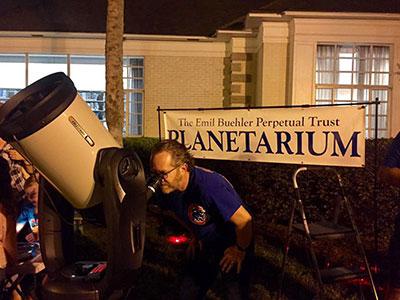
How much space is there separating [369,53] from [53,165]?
38.9ft

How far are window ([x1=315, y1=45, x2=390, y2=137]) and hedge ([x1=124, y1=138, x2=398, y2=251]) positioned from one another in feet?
19.9

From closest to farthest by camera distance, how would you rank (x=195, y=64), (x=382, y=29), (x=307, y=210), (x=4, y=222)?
(x=4, y=222) < (x=307, y=210) < (x=382, y=29) < (x=195, y=64)

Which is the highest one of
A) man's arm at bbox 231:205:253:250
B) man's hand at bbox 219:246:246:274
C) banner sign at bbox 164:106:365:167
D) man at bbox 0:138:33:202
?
banner sign at bbox 164:106:365:167

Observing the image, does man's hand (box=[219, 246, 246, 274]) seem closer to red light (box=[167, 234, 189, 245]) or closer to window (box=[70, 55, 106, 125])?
red light (box=[167, 234, 189, 245])

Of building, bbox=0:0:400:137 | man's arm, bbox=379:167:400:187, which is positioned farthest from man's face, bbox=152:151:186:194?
building, bbox=0:0:400:137

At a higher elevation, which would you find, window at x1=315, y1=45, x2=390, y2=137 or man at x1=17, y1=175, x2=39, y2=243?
window at x1=315, y1=45, x2=390, y2=137

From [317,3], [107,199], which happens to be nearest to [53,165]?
[107,199]

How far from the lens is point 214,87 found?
46.6 feet

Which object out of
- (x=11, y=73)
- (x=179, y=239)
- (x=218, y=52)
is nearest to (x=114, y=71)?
(x=179, y=239)

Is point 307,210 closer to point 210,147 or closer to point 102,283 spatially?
point 210,147

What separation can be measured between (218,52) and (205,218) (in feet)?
37.3

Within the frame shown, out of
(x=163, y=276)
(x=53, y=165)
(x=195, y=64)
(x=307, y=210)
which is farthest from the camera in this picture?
(x=195, y=64)

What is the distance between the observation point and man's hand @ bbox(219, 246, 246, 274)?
3123 mm

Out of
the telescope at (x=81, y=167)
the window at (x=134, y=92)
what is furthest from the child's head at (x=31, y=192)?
the window at (x=134, y=92)
